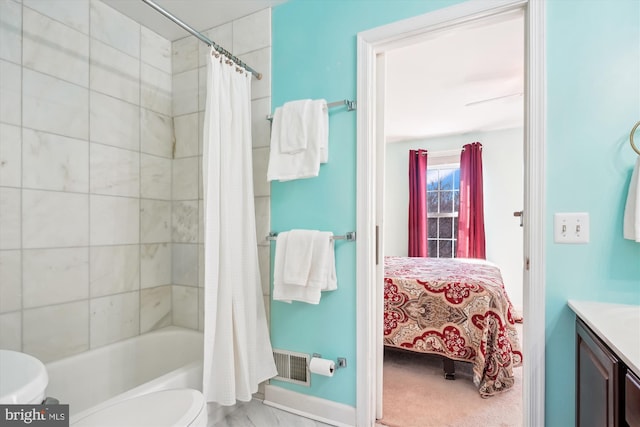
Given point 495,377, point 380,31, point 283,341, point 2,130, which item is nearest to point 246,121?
point 380,31

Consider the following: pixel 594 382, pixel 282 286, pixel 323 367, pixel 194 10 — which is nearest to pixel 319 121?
pixel 282 286

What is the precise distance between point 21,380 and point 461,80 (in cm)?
342

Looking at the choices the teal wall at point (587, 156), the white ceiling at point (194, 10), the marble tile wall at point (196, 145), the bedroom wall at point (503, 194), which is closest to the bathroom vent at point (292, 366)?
the marble tile wall at point (196, 145)

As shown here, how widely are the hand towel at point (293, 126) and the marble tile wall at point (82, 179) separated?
3.03 ft

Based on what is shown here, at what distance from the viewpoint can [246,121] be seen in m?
1.81

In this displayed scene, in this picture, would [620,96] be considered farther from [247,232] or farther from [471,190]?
[471,190]

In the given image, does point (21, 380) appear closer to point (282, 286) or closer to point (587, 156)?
point (282, 286)

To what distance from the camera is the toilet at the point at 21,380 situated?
30.6 inches

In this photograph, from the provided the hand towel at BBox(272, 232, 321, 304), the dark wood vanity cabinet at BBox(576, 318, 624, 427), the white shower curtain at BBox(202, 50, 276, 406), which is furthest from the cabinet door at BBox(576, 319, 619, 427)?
the white shower curtain at BBox(202, 50, 276, 406)

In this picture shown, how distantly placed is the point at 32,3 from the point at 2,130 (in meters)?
0.66

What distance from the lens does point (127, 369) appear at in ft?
6.46

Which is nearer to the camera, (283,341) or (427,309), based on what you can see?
(283,341)

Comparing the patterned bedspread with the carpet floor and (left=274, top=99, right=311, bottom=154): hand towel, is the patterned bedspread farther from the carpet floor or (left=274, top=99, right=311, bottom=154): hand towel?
(left=274, top=99, right=311, bottom=154): hand towel

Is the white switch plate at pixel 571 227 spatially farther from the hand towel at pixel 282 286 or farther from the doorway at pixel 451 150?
the hand towel at pixel 282 286
